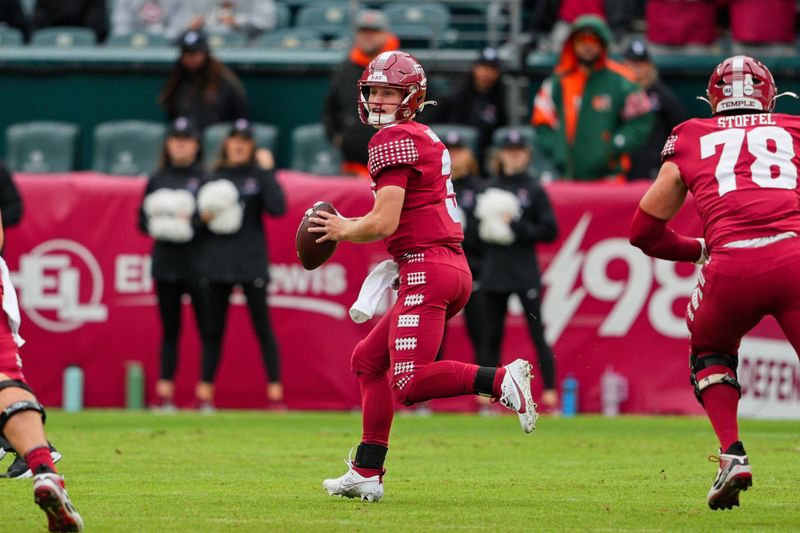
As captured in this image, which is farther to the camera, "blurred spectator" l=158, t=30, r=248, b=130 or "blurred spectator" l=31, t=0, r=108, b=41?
"blurred spectator" l=31, t=0, r=108, b=41

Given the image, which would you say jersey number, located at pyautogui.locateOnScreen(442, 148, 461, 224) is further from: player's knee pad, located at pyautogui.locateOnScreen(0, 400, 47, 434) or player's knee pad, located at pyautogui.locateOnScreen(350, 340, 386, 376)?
player's knee pad, located at pyautogui.locateOnScreen(0, 400, 47, 434)

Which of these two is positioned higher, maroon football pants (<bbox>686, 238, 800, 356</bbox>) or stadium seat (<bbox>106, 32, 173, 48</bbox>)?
maroon football pants (<bbox>686, 238, 800, 356</bbox>)

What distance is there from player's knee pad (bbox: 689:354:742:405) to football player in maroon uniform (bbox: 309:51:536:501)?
0.75m

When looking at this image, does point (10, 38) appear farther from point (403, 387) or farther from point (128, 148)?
point (403, 387)

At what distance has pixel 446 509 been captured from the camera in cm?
716

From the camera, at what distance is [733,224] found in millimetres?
6789

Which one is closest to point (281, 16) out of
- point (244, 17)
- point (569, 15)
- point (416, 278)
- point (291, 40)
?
point (244, 17)

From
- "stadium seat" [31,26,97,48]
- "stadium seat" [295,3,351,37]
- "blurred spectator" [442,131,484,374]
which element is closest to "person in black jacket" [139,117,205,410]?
"blurred spectator" [442,131,484,374]

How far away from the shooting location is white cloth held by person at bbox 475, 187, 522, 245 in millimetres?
13250

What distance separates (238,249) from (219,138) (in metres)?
2.42

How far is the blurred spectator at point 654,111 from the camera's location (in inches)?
579

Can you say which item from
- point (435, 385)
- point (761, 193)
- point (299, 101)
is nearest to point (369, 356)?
point (435, 385)

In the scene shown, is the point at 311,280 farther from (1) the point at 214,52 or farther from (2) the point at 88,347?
(1) the point at 214,52

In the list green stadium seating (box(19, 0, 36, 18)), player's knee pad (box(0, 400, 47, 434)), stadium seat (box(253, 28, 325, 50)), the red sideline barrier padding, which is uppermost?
player's knee pad (box(0, 400, 47, 434))
